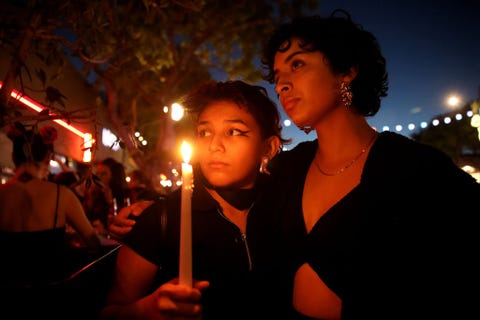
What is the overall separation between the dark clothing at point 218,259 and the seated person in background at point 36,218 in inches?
41.1

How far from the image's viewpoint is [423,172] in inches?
75.9

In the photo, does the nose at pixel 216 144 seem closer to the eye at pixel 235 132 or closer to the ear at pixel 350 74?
the eye at pixel 235 132

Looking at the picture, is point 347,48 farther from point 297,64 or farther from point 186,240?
point 186,240

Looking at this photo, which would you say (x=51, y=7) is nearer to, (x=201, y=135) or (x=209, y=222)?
(x=201, y=135)

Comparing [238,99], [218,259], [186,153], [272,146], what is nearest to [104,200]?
[272,146]

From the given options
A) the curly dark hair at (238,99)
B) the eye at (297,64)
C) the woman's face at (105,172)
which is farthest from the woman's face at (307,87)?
the woman's face at (105,172)

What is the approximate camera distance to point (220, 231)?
2.19 metres

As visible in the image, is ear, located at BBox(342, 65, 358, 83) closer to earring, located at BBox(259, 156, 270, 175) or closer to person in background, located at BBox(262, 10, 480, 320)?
A: person in background, located at BBox(262, 10, 480, 320)

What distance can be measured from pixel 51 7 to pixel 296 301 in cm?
286

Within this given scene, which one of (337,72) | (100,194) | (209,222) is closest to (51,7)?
(209,222)

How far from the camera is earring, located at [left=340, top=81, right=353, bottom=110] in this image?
249 centimetres

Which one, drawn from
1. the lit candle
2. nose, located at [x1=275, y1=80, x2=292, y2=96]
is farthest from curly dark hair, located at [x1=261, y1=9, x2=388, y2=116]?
the lit candle

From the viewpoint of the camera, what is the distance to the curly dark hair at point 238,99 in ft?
8.39

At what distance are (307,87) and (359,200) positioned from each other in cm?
85
